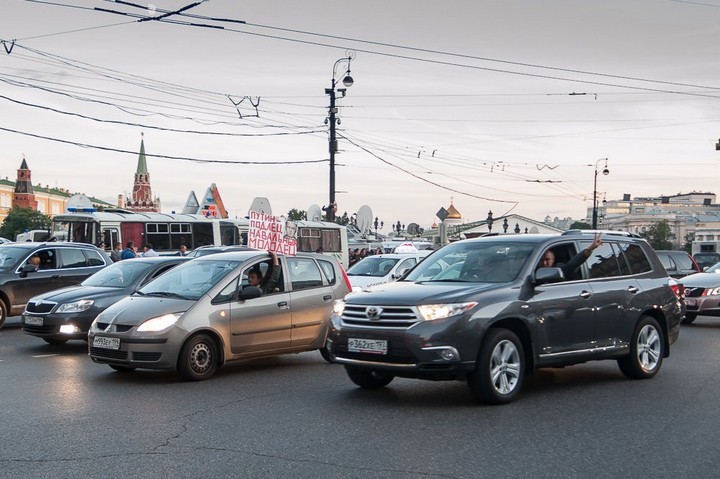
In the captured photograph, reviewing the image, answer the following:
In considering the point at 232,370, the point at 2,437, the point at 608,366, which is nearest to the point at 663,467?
the point at 2,437

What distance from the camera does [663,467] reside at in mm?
6371

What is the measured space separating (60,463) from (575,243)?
6328 millimetres

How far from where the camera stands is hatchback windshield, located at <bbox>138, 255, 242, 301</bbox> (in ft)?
36.8

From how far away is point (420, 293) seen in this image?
8844 mm

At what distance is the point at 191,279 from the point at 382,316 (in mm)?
3705

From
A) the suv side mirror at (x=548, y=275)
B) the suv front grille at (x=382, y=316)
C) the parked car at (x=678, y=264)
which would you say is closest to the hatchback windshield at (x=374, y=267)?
the parked car at (x=678, y=264)

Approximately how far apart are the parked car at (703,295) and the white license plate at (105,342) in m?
13.6

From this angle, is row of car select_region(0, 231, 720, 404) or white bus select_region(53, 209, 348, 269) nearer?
row of car select_region(0, 231, 720, 404)

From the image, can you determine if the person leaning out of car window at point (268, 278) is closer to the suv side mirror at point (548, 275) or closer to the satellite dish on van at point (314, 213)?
the suv side mirror at point (548, 275)

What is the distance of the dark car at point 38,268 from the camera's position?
1753 centimetres

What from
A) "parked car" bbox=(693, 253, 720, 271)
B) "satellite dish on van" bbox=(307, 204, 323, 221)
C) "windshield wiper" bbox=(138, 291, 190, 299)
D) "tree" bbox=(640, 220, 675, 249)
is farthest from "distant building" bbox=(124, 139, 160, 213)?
"windshield wiper" bbox=(138, 291, 190, 299)

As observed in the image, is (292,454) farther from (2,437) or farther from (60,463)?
(2,437)

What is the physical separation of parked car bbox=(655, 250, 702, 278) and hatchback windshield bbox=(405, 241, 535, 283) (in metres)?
16.2

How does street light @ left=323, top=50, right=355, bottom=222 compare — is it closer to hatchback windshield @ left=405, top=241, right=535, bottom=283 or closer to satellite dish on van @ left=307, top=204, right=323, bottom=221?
satellite dish on van @ left=307, top=204, right=323, bottom=221
